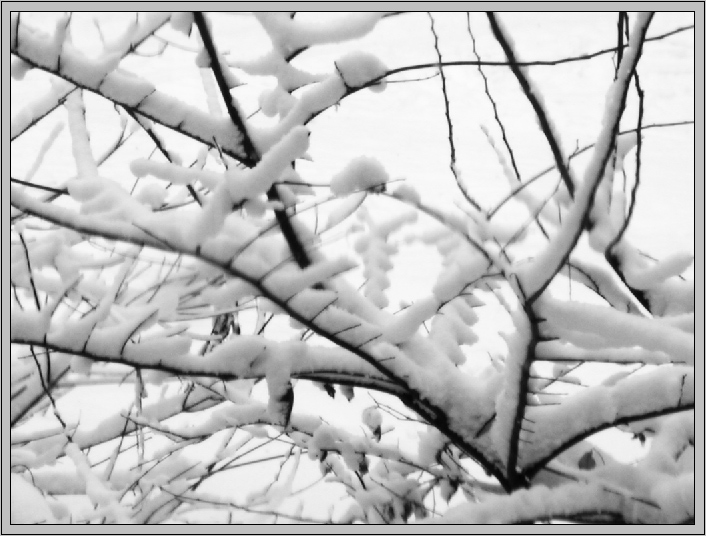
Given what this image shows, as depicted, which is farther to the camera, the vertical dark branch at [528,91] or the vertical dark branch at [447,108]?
the vertical dark branch at [447,108]

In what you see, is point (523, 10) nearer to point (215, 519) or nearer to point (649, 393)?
point (649, 393)

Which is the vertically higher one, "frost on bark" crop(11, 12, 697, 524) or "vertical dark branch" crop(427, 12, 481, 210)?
"vertical dark branch" crop(427, 12, 481, 210)

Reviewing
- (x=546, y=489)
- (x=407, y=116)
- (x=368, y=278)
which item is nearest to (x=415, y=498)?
(x=546, y=489)

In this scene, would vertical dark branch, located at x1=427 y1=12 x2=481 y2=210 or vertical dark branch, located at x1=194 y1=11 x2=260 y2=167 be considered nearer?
vertical dark branch, located at x1=194 y1=11 x2=260 y2=167

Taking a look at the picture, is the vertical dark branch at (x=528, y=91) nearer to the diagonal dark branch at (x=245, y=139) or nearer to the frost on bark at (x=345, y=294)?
the frost on bark at (x=345, y=294)

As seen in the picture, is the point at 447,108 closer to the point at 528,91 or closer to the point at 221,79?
the point at 528,91

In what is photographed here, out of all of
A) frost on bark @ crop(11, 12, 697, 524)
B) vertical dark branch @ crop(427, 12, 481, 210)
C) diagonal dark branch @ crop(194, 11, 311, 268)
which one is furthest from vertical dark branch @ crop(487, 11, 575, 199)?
diagonal dark branch @ crop(194, 11, 311, 268)

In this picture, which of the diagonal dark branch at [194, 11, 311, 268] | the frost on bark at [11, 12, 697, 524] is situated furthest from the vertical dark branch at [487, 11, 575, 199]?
the diagonal dark branch at [194, 11, 311, 268]

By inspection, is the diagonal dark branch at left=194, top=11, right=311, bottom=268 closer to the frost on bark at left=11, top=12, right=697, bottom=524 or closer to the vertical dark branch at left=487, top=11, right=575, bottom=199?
the frost on bark at left=11, top=12, right=697, bottom=524

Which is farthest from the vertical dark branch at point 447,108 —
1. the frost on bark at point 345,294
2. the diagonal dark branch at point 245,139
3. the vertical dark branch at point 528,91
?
the diagonal dark branch at point 245,139

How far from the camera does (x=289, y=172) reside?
1104 millimetres

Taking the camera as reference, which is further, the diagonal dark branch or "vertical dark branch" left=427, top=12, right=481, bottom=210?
"vertical dark branch" left=427, top=12, right=481, bottom=210

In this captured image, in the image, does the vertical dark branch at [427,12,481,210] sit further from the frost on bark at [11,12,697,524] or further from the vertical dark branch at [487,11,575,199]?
the vertical dark branch at [487,11,575,199]

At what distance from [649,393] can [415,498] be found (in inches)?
29.4
